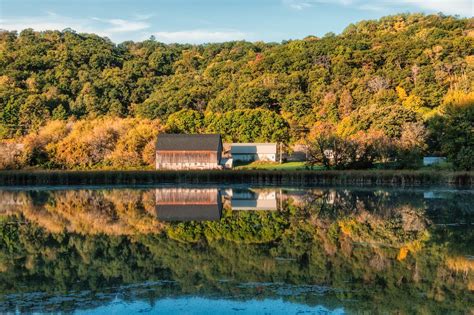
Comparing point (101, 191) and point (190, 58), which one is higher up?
point (190, 58)

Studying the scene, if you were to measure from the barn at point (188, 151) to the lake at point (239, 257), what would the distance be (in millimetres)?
34184

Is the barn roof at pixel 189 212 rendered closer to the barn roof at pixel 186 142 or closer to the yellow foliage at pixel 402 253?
the yellow foliage at pixel 402 253

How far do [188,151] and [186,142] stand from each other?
101 centimetres

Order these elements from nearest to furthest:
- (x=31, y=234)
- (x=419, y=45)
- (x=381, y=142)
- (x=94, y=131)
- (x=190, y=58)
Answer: (x=31, y=234) < (x=381, y=142) < (x=94, y=131) < (x=419, y=45) < (x=190, y=58)

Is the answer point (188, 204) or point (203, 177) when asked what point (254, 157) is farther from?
point (188, 204)

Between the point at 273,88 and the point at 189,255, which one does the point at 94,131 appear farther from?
the point at 189,255

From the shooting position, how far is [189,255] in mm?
16781

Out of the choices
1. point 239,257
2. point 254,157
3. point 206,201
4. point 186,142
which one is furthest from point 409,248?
point 254,157

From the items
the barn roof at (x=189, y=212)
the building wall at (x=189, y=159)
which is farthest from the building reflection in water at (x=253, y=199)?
the building wall at (x=189, y=159)

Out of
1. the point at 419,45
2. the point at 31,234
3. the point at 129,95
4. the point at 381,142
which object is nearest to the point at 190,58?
the point at 129,95

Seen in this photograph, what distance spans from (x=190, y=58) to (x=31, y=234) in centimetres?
10802

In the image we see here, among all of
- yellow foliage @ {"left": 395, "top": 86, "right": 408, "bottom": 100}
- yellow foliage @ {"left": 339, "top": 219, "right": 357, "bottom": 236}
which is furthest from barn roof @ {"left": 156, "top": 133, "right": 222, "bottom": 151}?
yellow foliage @ {"left": 339, "top": 219, "right": 357, "bottom": 236}

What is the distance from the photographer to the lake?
12.1m

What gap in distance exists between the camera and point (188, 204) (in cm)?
3062
